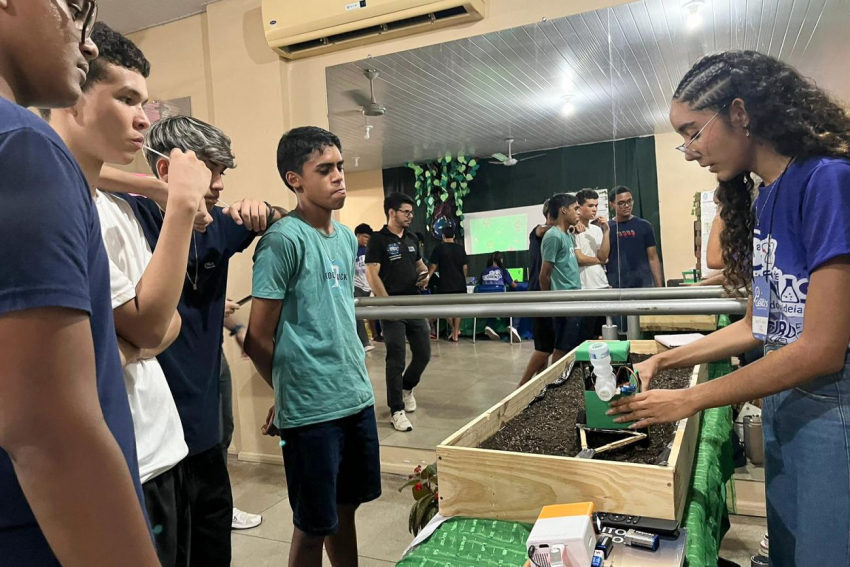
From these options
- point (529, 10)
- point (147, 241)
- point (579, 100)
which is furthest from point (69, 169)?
point (579, 100)

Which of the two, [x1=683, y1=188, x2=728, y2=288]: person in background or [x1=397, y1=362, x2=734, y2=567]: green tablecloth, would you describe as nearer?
[x1=397, y1=362, x2=734, y2=567]: green tablecloth

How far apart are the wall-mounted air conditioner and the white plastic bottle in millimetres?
1880

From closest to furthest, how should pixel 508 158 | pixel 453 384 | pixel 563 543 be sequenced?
pixel 563 543 → pixel 508 158 → pixel 453 384

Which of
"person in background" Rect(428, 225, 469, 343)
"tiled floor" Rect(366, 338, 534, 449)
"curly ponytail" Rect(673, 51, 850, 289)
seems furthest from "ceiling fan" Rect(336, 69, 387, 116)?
"curly ponytail" Rect(673, 51, 850, 289)

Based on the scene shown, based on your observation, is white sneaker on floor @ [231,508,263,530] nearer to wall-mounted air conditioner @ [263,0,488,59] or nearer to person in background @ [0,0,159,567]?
person in background @ [0,0,159,567]

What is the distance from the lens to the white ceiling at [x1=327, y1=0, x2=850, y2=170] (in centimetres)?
193

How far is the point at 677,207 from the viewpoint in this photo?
7.16 ft

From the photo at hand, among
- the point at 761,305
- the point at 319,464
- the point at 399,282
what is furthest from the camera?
the point at 399,282

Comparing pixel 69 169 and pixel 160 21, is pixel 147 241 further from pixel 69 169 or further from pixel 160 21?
pixel 160 21

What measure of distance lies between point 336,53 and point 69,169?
2.50 m

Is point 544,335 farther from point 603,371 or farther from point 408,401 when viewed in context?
point 603,371

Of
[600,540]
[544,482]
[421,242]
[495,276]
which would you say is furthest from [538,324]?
[600,540]

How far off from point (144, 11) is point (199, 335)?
258cm

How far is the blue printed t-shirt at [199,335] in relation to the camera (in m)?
1.22
